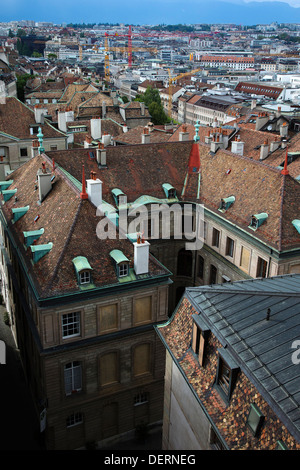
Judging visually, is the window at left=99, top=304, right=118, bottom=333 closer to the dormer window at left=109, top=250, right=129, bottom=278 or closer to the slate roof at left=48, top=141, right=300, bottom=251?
the dormer window at left=109, top=250, right=129, bottom=278

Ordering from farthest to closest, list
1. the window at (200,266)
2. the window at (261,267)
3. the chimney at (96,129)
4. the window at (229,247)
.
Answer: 1. the chimney at (96,129)
2. the window at (200,266)
3. the window at (229,247)
4. the window at (261,267)

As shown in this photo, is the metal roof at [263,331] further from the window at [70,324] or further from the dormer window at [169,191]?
the dormer window at [169,191]

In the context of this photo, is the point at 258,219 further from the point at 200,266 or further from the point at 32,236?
the point at 32,236

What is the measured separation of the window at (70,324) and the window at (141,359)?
5.66 metres

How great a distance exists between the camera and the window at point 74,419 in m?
40.0

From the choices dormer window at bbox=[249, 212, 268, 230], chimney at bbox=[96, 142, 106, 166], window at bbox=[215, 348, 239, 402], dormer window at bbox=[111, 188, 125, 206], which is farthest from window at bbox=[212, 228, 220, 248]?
window at bbox=[215, 348, 239, 402]

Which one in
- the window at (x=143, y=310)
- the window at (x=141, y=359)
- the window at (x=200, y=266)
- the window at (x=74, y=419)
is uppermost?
the window at (x=143, y=310)

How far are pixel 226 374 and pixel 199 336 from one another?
3.11 metres

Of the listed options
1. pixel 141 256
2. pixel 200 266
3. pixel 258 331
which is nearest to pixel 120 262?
pixel 141 256

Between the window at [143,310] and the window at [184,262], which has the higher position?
the window at [143,310]

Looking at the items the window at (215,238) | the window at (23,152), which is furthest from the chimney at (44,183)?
the window at (23,152)

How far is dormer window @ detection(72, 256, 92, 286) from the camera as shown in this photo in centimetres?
3572

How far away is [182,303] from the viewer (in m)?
29.8
